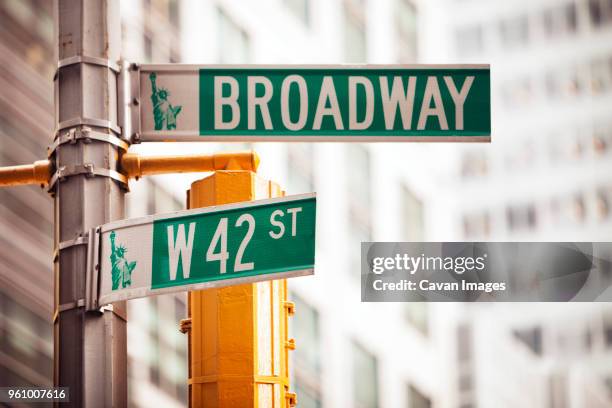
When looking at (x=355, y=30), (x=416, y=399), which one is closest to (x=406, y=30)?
(x=355, y=30)

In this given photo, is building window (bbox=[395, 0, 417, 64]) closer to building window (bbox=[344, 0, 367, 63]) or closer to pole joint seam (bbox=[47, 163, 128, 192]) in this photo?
building window (bbox=[344, 0, 367, 63])

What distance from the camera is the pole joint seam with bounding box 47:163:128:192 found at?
4789 mm

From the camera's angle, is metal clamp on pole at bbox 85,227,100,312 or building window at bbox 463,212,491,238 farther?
building window at bbox 463,212,491,238

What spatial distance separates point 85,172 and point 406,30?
136 ft

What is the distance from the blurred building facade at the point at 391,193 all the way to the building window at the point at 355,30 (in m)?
0.07

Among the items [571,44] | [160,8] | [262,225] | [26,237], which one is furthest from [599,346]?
[262,225]

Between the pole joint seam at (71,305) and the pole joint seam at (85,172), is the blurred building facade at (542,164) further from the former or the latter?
the pole joint seam at (71,305)

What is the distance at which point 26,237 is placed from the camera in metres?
26.4

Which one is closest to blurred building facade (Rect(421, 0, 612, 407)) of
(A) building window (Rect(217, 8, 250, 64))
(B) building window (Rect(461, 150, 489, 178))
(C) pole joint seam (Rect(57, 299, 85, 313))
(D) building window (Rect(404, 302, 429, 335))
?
(B) building window (Rect(461, 150, 489, 178))

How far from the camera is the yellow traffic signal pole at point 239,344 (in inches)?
180

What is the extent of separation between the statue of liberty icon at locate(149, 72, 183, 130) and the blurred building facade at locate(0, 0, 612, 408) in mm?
20763

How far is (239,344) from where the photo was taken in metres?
4.57

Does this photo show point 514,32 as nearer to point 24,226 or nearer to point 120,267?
point 24,226

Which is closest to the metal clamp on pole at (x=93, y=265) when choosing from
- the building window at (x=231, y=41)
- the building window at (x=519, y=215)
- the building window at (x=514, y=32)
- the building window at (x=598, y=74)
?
the building window at (x=231, y=41)
